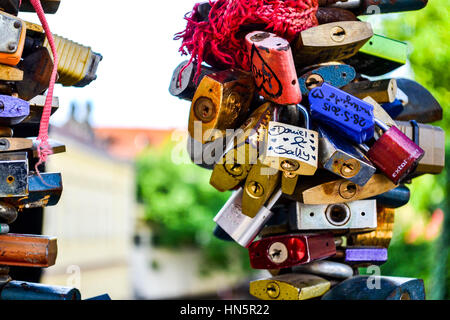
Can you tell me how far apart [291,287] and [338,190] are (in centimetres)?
22

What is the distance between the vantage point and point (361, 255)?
3.73 feet

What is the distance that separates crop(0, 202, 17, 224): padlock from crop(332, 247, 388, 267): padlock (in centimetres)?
71

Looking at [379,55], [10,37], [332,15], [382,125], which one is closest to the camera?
[10,37]

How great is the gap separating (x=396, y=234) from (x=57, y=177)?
361cm

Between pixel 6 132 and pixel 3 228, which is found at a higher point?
pixel 6 132

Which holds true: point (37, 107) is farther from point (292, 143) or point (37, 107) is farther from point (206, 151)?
point (292, 143)

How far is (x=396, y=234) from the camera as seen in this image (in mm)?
4098

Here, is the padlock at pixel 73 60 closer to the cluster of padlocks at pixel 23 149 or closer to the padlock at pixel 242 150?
the cluster of padlocks at pixel 23 149

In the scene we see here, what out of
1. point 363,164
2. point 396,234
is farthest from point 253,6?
point 396,234

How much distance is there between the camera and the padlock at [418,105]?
1.27 meters

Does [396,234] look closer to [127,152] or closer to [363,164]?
[363,164]

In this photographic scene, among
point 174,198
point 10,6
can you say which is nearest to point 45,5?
point 10,6

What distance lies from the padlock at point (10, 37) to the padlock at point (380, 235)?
0.83 metres

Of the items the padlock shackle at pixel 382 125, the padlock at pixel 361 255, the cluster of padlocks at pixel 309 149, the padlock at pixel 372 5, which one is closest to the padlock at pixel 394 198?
the cluster of padlocks at pixel 309 149
